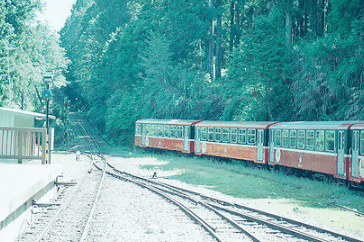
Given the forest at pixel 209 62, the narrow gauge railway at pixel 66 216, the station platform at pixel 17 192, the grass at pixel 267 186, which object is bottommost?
the narrow gauge railway at pixel 66 216

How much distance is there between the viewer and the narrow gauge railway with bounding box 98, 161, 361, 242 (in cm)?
930

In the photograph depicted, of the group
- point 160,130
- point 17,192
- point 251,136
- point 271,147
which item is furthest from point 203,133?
point 17,192

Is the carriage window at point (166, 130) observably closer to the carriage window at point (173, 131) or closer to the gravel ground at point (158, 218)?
the carriage window at point (173, 131)

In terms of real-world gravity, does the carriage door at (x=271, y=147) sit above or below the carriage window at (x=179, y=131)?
below

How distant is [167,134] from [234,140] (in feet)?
28.2

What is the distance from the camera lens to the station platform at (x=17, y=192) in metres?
8.05

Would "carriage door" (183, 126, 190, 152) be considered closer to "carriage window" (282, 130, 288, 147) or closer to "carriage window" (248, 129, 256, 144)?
Answer: "carriage window" (248, 129, 256, 144)

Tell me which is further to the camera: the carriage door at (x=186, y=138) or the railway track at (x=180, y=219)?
the carriage door at (x=186, y=138)

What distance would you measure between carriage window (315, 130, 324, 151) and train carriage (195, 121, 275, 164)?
4419 millimetres

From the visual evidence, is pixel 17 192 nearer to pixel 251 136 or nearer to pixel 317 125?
pixel 317 125

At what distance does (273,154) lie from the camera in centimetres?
2203

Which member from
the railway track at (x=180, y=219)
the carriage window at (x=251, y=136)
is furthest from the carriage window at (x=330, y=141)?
the carriage window at (x=251, y=136)

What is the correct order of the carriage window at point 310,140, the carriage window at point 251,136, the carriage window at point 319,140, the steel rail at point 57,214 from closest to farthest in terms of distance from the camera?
the steel rail at point 57,214
the carriage window at point 319,140
the carriage window at point 310,140
the carriage window at point 251,136

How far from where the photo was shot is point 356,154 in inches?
607
